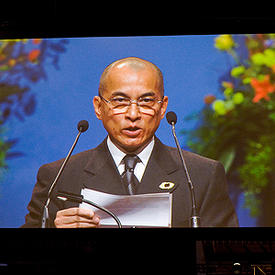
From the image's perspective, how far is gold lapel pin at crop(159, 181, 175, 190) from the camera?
3322 millimetres

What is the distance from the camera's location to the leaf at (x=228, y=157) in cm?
335

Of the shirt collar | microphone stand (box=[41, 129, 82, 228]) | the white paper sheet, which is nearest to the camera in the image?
the white paper sheet

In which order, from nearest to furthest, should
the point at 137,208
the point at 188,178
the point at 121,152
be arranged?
the point at 137,208, the point at 188,178, the point at 121,152

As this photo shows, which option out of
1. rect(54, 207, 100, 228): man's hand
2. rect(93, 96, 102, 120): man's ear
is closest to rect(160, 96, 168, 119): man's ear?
rect(93, 96, 102, 120): man's ear

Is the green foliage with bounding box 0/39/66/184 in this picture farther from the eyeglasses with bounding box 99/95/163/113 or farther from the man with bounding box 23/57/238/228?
the eyeglasses with bounding box 99/95/163/113

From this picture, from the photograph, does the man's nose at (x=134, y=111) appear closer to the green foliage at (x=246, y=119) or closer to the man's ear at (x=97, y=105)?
the man's ear at (x=97, y=105)

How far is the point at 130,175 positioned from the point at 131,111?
56cm

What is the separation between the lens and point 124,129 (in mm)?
3428

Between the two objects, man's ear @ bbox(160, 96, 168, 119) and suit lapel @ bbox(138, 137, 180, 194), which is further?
man's ear @ bbox(160, 96, 168, 119)

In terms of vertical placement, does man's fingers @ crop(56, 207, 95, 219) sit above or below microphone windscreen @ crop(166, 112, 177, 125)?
below

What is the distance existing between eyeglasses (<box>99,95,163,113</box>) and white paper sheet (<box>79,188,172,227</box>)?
2.45 feet

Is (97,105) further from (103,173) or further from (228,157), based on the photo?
(228,157)

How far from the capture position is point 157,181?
3.34 m

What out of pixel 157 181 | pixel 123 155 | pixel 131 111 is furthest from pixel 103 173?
pixel 131 111
